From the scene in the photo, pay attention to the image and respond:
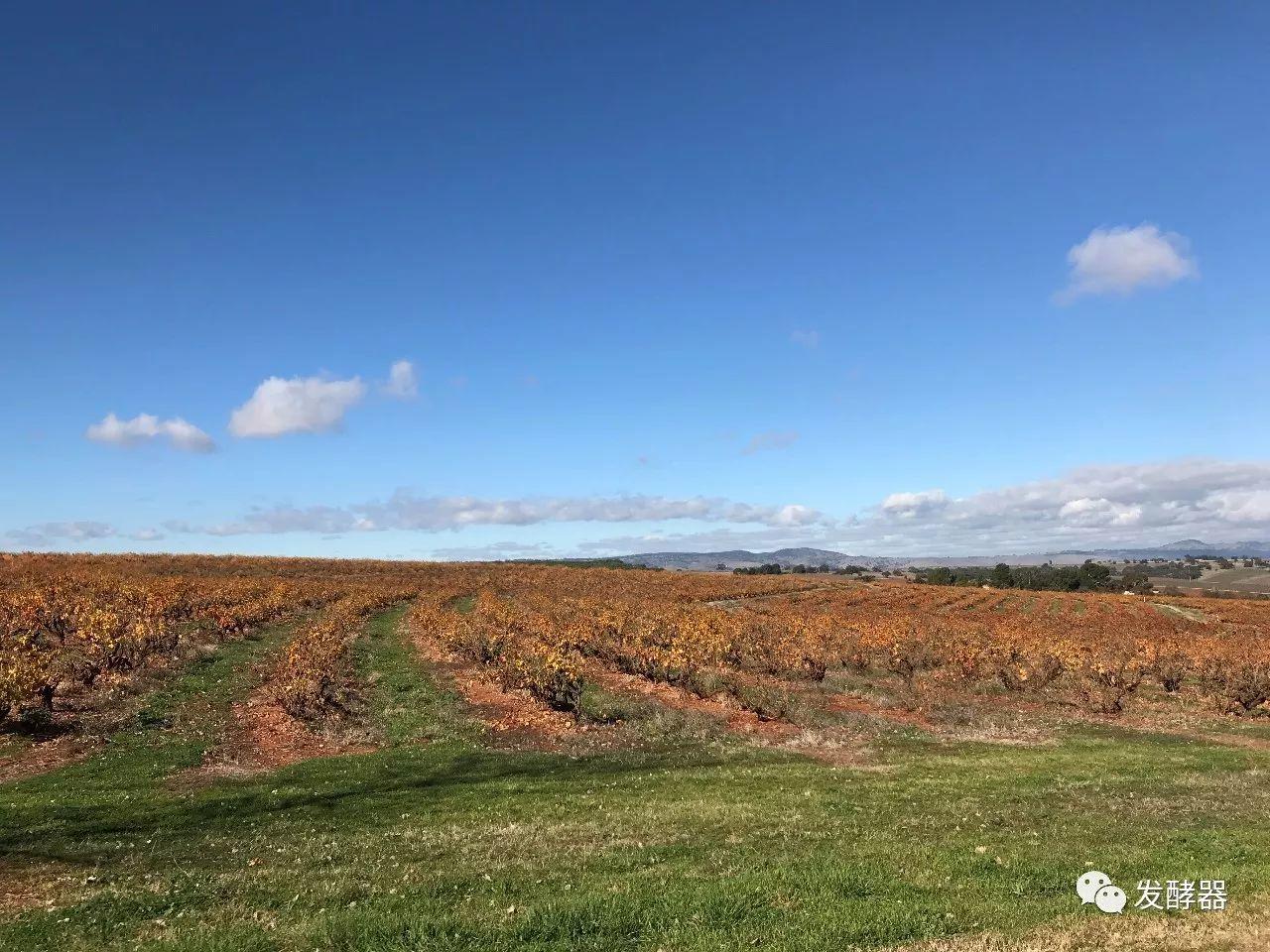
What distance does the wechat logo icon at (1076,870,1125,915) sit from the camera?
10.2 m

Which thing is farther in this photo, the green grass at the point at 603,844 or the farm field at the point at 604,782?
the farm field at the point at 604,782

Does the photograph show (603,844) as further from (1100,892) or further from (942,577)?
(942,577)

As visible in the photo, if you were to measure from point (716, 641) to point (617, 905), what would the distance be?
1277 inches

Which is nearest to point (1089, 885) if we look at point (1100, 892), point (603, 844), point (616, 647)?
point (1100, 892)

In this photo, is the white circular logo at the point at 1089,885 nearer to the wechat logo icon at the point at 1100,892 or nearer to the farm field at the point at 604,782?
the wechat logo icon at the point at 1100,892

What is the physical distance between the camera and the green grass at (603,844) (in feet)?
31.4

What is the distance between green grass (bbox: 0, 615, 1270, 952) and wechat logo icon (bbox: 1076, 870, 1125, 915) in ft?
1.01

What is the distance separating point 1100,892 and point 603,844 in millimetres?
7961

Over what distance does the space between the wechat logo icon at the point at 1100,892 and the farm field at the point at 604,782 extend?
0.70ft

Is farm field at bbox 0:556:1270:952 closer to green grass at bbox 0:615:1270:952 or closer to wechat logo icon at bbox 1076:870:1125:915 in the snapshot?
green grass at bbox 0:615:1270:952

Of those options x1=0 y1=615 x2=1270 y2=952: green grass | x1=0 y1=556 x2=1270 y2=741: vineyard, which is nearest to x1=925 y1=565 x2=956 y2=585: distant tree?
x1=0 y1=556 x2=1270 y2=741: vineyard

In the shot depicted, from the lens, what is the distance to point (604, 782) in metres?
20.1

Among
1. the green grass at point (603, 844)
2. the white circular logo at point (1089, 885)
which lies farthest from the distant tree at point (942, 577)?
the white circular logo at point (1089, 885)

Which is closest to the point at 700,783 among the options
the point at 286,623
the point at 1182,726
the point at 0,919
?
the point at 0,919
